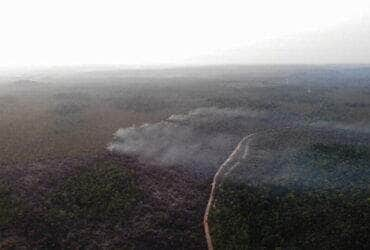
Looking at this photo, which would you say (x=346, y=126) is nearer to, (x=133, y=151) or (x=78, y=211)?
(x=133, y=151)

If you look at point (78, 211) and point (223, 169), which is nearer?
point (78, 211)

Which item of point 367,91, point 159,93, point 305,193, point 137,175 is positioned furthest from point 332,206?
point 159,93

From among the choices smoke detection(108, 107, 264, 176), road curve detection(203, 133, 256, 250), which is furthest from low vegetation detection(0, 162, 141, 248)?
smoke detection(108, 107, 264, 176)

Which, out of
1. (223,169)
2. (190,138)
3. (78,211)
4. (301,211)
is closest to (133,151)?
(190,138)

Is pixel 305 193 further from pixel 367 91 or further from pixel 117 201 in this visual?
pixel 367 91

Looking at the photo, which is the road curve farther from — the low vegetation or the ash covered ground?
the low vegetation

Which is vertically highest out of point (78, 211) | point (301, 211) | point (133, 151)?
point (133, 151)

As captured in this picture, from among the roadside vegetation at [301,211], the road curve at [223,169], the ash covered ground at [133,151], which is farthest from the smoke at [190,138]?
the roadside vegetation at [301,211]

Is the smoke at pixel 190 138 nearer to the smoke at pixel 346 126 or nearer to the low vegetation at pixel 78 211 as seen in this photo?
the low vegetation at pixel 78 211
